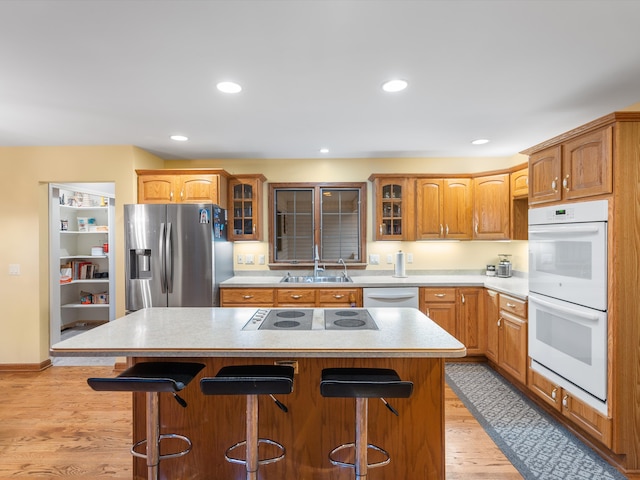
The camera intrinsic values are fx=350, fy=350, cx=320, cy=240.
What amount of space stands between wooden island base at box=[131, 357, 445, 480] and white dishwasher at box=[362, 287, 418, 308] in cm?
198

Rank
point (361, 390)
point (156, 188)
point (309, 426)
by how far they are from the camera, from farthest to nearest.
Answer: point (156, 188)
point (309, 426)
point (361, 390)

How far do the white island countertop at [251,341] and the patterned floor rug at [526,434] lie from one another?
116 cm

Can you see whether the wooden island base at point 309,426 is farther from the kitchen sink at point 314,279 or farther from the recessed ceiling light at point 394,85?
the kitchen sink at point 314,279

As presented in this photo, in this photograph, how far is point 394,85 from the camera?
2314 millimetres

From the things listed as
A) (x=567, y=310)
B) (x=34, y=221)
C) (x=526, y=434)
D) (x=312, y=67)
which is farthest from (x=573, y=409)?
(x=34, y=221)

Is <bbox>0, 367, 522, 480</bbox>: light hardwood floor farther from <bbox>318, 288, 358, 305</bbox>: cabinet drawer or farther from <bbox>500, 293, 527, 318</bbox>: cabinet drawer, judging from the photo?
<bbox>318, 288, 358, 305</bbox>: cabinet drawer

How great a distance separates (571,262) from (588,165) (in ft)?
2.12

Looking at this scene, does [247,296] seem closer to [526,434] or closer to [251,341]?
[251,341]

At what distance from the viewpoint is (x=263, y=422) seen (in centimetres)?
188

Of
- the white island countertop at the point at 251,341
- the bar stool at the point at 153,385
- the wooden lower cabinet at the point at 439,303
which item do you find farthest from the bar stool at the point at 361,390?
the wooden lower cabinet at the point at 439,303

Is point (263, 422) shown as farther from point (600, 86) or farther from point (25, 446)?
point (600, 86)

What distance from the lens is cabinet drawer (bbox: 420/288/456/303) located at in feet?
12.7

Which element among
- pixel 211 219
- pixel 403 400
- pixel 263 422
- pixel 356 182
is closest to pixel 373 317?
pixel 403 400

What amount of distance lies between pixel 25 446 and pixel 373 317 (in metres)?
2.55
